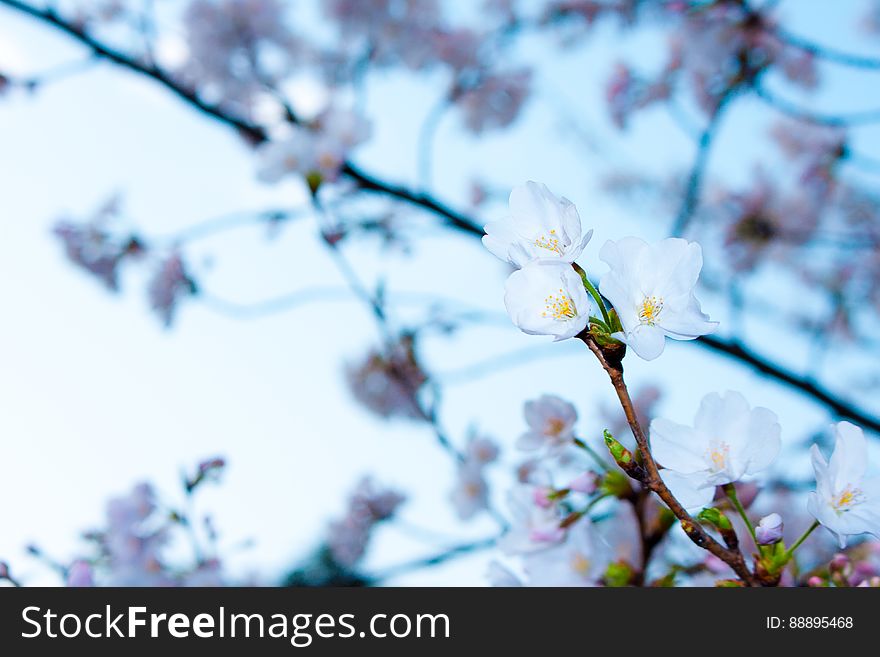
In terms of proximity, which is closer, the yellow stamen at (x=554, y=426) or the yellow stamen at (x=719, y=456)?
the yellow stamen at (x=719, y=456)

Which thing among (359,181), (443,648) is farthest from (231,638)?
(359,181)

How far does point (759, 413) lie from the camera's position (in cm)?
64

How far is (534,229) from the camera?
631mm

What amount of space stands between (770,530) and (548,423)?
0.39 metres

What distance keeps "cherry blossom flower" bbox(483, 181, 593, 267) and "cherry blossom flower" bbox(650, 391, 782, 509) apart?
0.20 meters

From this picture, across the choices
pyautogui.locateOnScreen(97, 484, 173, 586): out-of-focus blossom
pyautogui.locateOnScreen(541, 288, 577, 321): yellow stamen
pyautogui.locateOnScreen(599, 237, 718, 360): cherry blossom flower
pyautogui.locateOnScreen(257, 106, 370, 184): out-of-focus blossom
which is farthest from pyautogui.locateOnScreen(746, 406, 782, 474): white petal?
pyautogui.locateOnScreen(257, 106, 370, 184): out-of-focus blossom

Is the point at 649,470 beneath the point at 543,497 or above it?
beneath

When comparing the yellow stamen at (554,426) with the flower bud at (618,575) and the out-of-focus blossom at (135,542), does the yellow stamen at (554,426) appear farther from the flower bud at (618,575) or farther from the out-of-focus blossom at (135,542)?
the out-of-focus blossom at (135,542)

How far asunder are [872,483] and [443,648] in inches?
19.6

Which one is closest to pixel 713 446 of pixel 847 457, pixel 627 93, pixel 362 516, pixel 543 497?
pixel 847 457

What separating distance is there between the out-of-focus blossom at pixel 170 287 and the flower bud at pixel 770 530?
2.19 metres

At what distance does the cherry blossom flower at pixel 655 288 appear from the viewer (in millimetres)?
590

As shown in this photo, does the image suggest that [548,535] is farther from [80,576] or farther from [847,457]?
[80,576]

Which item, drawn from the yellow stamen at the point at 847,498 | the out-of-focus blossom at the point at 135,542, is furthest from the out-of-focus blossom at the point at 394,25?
the yellow stamen at the point at 847,498
